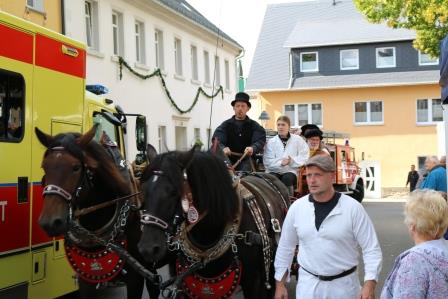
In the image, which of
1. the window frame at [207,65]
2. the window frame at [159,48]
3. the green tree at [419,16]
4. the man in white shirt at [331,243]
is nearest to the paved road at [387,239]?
the man in white shirt at [331,243]

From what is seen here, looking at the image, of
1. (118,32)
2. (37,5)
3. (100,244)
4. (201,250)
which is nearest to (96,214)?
(100,244)

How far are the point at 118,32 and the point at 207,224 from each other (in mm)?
19359

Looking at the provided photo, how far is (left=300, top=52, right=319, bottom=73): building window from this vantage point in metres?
43.8

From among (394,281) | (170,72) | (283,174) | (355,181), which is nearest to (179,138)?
(170,72)

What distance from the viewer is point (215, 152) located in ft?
19.4

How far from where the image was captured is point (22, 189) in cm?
637

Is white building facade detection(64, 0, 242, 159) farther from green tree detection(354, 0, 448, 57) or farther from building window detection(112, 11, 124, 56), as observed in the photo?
green tree detection(354, 0, 448, 57)

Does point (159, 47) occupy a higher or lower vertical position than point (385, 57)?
lower

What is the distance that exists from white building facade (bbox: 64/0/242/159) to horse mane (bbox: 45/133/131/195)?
14570mm

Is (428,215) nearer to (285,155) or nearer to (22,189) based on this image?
(22,189)

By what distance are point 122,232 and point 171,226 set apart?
131cm

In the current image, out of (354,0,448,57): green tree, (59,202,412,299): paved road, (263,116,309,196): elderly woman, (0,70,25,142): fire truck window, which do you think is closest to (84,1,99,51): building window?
(354,0,448,57): green tree

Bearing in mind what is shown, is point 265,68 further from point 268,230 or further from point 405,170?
point 268,230

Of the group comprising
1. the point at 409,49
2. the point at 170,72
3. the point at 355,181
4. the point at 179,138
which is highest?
the point at 409,49
